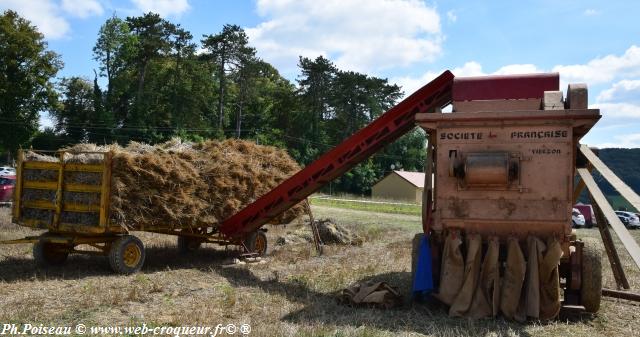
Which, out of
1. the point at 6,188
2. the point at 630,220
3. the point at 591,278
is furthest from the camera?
the point at 630,220

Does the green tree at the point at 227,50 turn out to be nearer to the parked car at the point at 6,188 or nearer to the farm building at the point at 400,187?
the farm building at the point at 400,187

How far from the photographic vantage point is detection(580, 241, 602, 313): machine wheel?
6984mm

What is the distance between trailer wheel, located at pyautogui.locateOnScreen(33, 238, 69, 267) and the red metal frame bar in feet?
10.4

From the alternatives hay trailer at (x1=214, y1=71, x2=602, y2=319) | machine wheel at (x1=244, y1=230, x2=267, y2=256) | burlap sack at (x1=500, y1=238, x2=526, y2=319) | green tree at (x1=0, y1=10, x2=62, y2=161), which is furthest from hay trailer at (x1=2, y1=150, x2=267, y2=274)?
green tree at (x1=0, y1=10, x2=62, y2=161)

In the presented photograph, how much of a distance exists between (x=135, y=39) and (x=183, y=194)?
50162 mm

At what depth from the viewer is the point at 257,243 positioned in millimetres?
12289

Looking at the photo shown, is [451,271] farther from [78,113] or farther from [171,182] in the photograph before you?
[78,113]

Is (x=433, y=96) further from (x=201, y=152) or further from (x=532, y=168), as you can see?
(x=201, y=152)

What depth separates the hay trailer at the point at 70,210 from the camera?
29.7 feet

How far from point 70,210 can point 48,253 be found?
1183 mm

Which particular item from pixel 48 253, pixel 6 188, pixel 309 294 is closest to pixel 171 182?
pixel 48 253

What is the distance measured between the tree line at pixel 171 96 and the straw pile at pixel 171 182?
34.8m

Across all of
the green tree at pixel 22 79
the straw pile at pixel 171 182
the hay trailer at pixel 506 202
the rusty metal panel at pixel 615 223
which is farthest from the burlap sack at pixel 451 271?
the green tree at pixel 22 79

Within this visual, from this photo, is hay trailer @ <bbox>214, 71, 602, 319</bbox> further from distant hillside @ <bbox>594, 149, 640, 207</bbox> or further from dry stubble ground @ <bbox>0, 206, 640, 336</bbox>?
distant hillside @ <bbox>594, 149, 640, 207</bbox>
